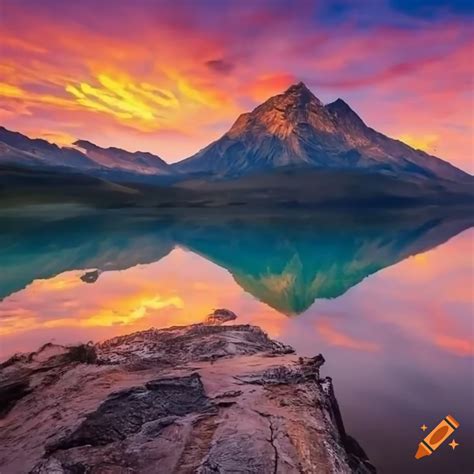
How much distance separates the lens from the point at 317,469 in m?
7.64

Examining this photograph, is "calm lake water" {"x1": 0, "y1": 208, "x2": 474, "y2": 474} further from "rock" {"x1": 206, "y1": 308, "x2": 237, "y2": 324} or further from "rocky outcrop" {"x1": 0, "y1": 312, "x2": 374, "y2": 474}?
"rocky outcrop" {"x1": 0, "y1": 312, "x2": 374, "y2": 474}

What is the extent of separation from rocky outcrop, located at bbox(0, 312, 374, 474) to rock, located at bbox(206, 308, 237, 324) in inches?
322

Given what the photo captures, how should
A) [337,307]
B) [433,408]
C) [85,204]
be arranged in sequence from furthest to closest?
[85,204]
[337,307]
[433,408]

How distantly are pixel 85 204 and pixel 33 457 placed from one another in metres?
163

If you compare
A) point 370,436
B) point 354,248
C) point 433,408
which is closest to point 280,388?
point 370,436

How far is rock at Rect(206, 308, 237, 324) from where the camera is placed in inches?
843

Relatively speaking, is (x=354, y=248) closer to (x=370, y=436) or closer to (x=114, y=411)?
(x=370, y=436)

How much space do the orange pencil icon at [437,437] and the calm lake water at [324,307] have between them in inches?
6.6

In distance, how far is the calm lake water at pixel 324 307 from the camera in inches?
488

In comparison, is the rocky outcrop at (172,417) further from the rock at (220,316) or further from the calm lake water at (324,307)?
the rock at (220,316)

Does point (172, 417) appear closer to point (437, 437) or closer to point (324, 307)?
point (437, 437)

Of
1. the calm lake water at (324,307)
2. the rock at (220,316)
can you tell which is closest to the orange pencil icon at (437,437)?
the calm lake water at (324,307)

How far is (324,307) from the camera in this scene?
2583 cm

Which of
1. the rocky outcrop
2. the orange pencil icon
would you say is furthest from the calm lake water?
the rocky outcrop
